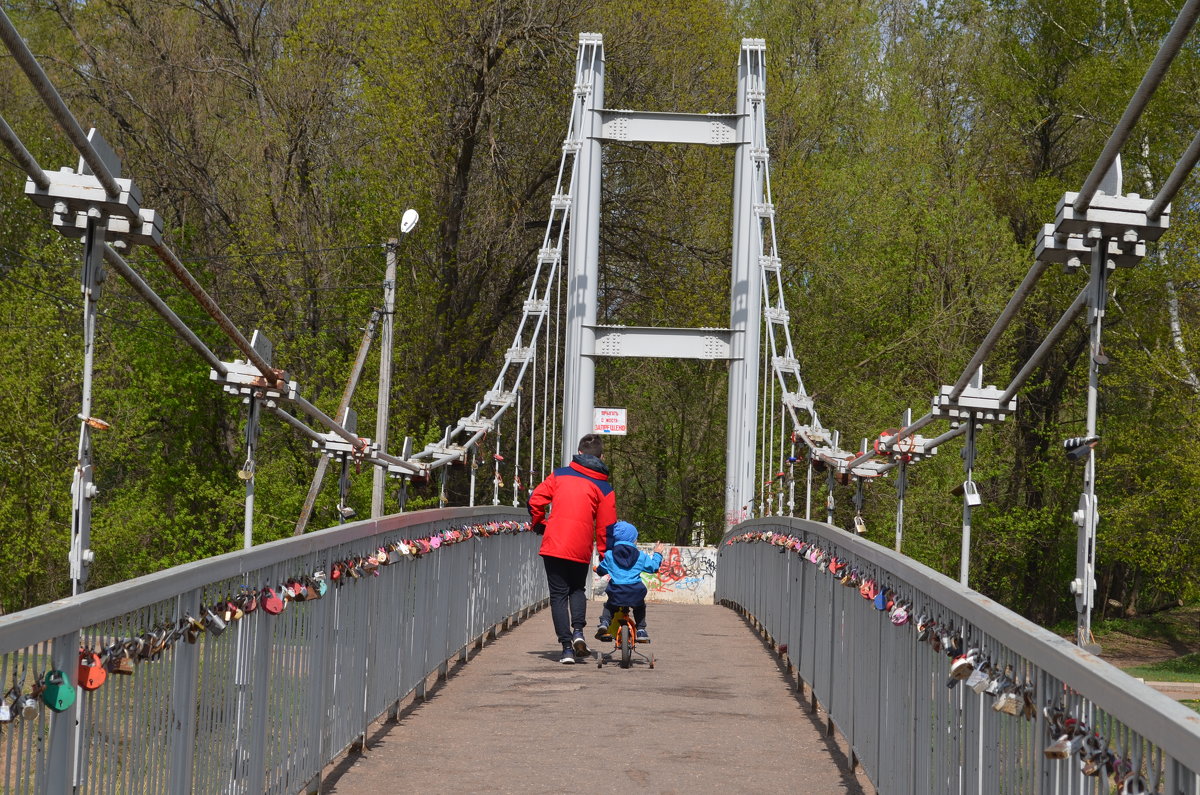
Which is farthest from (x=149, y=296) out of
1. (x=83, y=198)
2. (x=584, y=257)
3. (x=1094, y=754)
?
(x=584, y=257)

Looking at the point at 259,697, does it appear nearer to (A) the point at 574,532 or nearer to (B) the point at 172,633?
(B) the point at 172,633

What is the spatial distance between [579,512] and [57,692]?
22.2 feet

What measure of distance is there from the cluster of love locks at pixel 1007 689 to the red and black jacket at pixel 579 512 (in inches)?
138

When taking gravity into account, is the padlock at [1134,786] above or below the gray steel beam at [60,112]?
below

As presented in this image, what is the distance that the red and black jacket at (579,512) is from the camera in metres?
9.66

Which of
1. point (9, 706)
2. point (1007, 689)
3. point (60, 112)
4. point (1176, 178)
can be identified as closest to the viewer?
point (9, 706)

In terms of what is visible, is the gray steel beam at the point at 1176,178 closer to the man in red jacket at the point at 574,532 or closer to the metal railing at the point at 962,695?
the metal railing at the point at 962,695

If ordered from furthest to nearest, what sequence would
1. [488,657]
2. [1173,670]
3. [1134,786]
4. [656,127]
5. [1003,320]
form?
1. [1173,670]
2. [656,127]
3. [488,657]
4. [1003,320]
5. [1134,786]

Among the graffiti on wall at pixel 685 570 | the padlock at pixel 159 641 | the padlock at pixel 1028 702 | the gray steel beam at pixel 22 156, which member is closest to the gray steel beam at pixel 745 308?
the graffiti on wall at pixel 685 570

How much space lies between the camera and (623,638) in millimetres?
9594

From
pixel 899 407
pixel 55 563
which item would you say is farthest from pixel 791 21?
pixel 55 563

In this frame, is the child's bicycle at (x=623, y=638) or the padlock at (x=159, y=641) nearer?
the padlock at (x=159, y=641)

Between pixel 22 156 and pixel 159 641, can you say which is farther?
pixel 22 156

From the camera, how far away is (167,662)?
3791 mm
